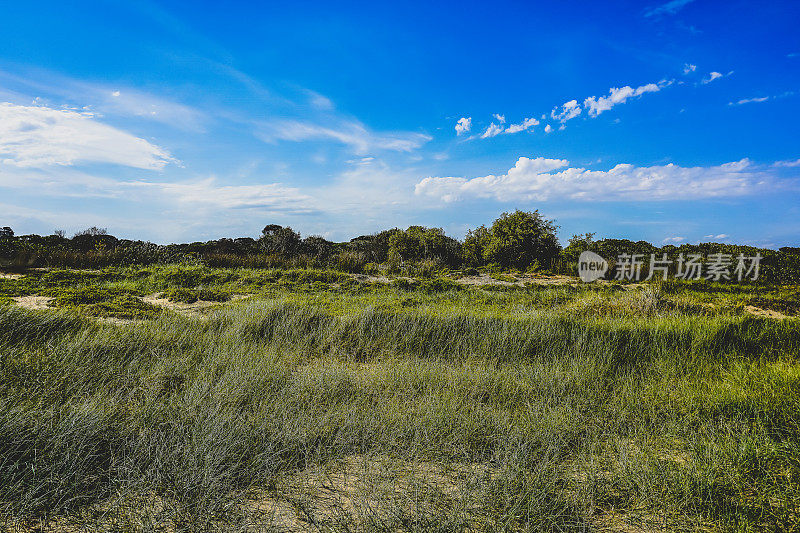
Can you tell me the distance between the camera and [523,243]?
1828 cm

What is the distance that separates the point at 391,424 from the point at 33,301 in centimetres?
895

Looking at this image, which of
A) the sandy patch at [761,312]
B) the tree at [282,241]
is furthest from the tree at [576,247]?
the tree at [282,241]

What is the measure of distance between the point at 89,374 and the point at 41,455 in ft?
5.83

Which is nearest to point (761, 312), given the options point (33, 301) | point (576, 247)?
point (576, 247)

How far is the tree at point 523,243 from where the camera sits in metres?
18.3

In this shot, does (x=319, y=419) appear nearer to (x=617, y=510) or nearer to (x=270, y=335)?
(x=617, y=510)

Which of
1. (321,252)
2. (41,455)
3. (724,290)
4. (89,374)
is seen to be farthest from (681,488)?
(321,252)

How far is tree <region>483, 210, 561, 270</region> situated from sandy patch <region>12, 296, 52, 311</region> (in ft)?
50.3

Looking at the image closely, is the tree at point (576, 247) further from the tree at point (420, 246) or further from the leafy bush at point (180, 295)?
the leafy bush at point (180, 295)

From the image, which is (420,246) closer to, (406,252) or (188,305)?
(406,252)

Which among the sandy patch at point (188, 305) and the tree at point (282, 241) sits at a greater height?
the tree at point (282, 241)

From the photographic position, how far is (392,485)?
303 centimetres

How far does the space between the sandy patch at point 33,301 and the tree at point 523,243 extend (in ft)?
50.3

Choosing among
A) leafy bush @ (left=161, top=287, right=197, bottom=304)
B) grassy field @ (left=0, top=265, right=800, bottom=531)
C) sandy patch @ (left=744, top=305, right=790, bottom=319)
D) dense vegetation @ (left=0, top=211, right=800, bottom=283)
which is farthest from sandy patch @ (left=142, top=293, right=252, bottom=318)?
sandy patch @ (left=744, top=305, right=790, bottom=319)
